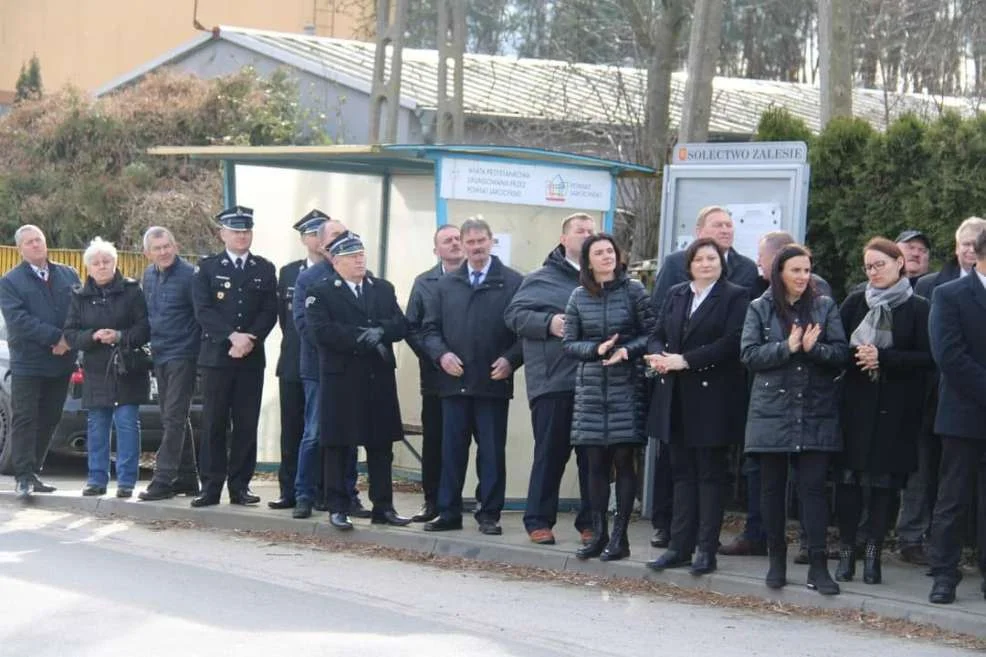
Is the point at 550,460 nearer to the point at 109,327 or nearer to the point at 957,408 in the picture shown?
the point at 957,408

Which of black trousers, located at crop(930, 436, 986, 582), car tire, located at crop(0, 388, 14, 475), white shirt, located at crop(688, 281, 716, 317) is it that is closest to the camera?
black trousers, located at crop(930, 436, 986, 582)

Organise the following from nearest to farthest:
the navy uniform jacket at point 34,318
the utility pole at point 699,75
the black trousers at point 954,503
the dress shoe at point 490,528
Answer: the black trousers at point 954,503 → the dress shoe at point 490,528 → the navy uniform jacket at point 34,318 → the utility pole at point 699,75

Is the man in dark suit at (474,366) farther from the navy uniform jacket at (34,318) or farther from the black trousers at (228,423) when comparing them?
the navy uniform jacket at (34,318)

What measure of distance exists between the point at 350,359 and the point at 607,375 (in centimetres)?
206

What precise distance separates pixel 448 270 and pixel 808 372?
130 inches

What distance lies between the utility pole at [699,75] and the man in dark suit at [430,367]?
308 centimetres

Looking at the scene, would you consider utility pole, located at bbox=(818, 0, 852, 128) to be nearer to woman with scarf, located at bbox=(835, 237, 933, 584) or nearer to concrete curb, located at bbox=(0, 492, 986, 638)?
woman with scarf, located at bbox=(835, 237, 933, 584)

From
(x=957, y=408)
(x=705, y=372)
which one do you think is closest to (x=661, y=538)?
(x=705, y=372)

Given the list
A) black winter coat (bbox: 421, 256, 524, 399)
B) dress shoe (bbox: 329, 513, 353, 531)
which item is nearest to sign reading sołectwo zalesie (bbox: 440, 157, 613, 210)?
black winter coat (bbox: 421, 256, 524, 399)

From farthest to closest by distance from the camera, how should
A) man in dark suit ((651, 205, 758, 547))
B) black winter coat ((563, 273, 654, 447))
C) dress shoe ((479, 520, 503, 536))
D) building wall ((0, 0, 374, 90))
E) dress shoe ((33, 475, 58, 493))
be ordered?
building wall ((0, 0, 374, 90))
dress shoe ((33, 475, 58, 493))
dress shoe ((479, 520, 503, 536))
man in dark suit ((651, 205, 758, 547))
black winter coat ((563, 273, 654, 447))

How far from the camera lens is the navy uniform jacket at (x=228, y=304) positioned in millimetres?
12539

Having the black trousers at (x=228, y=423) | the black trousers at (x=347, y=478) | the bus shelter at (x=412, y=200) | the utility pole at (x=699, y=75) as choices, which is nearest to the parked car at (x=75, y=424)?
the bus shelter at (x=412, y=200)

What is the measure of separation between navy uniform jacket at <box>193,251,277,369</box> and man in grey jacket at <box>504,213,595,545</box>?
7.54ft

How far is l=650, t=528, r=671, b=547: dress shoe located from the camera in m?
11.0
